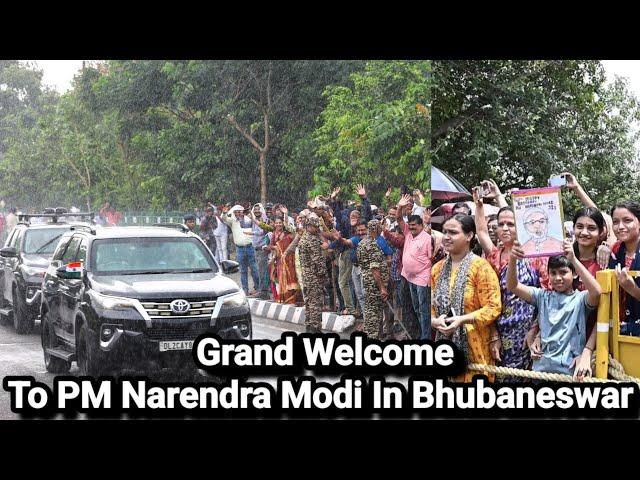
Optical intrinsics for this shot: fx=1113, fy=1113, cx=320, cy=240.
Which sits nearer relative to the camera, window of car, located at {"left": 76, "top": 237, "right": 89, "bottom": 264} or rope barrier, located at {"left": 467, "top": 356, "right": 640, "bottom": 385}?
rope barrier, located at {"left": 467, "top": 356, "right": 640, "bottom": 385}

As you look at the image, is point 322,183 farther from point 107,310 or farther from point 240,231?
point 107,310

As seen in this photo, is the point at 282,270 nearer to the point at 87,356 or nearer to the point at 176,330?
the point at 176,330

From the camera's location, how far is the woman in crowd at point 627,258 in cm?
625

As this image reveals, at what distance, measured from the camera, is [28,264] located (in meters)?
7.58

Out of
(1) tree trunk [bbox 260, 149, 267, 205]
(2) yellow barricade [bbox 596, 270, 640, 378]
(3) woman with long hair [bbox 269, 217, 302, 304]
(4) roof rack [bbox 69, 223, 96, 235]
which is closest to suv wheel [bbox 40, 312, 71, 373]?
(4) roof rack [bbox 69, 223, 96, 235]

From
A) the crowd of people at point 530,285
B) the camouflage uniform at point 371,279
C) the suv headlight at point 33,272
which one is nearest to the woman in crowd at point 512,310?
the crowd of people at point 530,285

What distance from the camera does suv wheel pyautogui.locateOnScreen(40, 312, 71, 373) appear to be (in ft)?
23.5

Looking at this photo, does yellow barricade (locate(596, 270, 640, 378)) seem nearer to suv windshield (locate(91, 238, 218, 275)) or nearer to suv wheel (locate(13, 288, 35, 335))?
suv windshield (locate(91, 238, 218, 275))

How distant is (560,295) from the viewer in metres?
6.69

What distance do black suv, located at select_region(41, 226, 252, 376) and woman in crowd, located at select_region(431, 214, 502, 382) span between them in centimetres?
130

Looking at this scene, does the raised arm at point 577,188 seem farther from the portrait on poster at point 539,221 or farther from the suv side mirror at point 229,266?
the suv side mirror at point 229,266

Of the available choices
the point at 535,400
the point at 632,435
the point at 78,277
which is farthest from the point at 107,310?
the point at 632,435

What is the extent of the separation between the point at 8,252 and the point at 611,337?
154 inches

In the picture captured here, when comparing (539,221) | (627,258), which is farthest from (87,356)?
(627,258)
